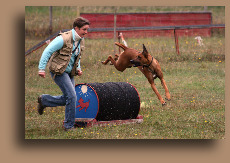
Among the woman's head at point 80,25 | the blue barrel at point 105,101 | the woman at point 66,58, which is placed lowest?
the blue barrel at point 105,101

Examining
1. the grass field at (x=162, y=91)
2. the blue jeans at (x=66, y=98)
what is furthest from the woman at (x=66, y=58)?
the grass field at (x=162, y=91)

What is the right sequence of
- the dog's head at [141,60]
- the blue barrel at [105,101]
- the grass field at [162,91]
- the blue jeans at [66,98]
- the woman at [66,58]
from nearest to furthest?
the woman at [66,58]
the blue jeans at [66,98]
the grass field at [162,91]
the blue barrel at [105,101]
the dog's head at [141,60]

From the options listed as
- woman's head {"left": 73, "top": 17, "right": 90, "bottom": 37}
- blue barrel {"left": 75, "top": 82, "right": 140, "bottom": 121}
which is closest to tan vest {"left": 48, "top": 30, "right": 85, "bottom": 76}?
woman's head {"left": 73, "top": 17, "right": 90, "bottom": 37}

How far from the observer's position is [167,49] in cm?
1348

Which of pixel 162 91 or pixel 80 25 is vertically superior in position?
pixel 80 25

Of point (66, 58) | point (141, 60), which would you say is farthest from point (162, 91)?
point (66, 58)

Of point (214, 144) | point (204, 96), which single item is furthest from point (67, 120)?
point (204, 96)

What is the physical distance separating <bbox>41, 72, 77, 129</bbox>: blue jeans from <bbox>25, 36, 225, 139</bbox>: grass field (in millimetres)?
256

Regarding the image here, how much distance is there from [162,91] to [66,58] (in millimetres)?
5324

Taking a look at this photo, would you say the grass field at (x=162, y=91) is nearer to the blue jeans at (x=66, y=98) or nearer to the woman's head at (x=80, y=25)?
the blue jeans at (x=66, y=98)

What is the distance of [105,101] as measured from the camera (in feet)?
27.0

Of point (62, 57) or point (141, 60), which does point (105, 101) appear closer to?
point (62, 57)

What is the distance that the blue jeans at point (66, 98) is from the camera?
7551mm

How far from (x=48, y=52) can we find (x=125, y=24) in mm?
7616
